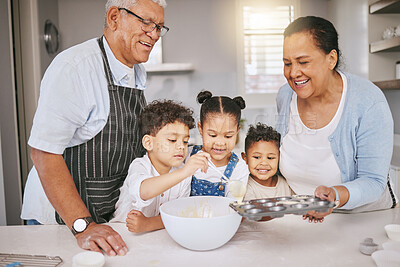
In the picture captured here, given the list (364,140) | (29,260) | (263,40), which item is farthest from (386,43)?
(29,260)

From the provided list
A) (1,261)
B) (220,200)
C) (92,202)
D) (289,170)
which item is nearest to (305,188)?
(289,170)

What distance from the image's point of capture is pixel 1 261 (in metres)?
0.83

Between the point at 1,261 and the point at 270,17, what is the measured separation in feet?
10.6

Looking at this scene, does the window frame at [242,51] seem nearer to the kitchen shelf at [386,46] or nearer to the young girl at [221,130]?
the kitchen shelf at [386,46]

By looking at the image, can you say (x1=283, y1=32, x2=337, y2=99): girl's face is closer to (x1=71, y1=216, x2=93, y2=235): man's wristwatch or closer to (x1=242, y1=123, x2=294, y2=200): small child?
(x1=242, y1=123, x2=294, y2=200): small child

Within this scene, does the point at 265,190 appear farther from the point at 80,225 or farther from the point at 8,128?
the point at 8,128

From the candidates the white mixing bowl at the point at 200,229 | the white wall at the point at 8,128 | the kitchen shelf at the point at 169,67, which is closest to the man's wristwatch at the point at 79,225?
the white mixing bowl at the point at 200,229

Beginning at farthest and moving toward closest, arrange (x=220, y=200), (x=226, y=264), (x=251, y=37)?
(x=251, y=37) → (x=220, y=200) → (x=226, y=264)

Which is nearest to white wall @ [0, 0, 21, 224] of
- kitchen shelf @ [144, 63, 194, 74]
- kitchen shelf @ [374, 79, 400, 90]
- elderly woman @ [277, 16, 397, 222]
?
kitchen shelf @ [144, 63, 194, 74]

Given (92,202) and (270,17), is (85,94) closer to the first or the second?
(92,202)

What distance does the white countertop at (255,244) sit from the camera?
2.72ft

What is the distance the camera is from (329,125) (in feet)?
3.34

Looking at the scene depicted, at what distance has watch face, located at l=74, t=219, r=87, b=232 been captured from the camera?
946mm

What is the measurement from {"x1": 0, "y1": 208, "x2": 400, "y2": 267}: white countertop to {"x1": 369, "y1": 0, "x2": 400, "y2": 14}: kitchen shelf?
1.70m
